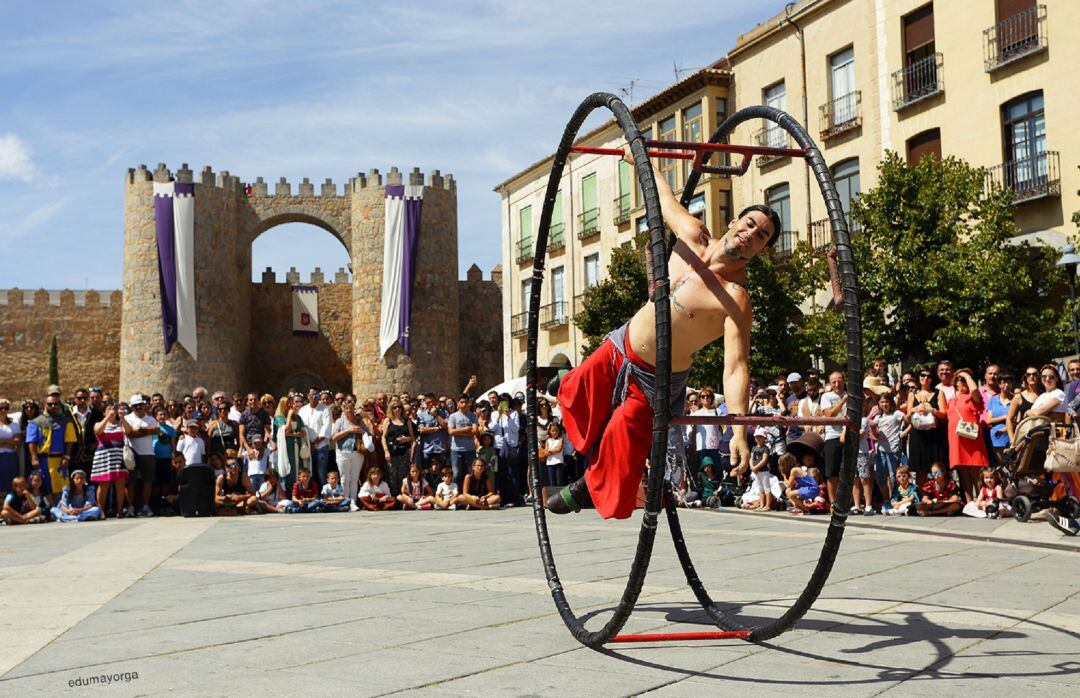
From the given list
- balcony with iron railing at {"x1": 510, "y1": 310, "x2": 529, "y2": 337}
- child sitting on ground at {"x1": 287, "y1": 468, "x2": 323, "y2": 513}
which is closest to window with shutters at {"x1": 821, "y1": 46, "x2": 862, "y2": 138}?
balcony with iron railing at {"x1": 510, "y1": 310, "x2": 529, "y2": 337}

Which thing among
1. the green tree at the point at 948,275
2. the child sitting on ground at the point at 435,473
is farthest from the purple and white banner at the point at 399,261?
the child sitting on ground at the point at 435,473

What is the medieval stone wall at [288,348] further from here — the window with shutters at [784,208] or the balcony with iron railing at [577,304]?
the window with shutters at [784,208]

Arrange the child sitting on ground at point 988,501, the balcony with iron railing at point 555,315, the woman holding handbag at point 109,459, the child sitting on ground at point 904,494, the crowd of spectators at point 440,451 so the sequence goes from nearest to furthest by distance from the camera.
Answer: the child sitting on ground at point 988,501 < the crowd of spectators at point 440,451 < the child sitting on ground at point 904,494 < the woman holding handbag at point 109,459 < the balcony with iron railing at point 555,315

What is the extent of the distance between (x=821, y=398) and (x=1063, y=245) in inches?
397

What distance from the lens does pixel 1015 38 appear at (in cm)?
2219

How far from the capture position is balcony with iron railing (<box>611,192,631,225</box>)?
111 feet

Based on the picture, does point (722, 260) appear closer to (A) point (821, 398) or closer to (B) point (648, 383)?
(B) point (648, 383)

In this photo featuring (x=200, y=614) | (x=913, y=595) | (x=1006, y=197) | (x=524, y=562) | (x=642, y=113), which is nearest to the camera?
(x=200, y=614)

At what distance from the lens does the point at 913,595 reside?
20.0ft

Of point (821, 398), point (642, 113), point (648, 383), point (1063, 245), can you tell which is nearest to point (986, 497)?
point (821, 398)

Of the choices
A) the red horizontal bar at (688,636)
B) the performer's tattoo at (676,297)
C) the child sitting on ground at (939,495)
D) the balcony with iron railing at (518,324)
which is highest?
the balcony with iron railing at (518,324)

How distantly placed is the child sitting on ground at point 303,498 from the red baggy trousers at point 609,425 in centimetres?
1056

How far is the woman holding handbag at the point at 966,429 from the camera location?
470 inches

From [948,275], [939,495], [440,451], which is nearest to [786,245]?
[948,275]
